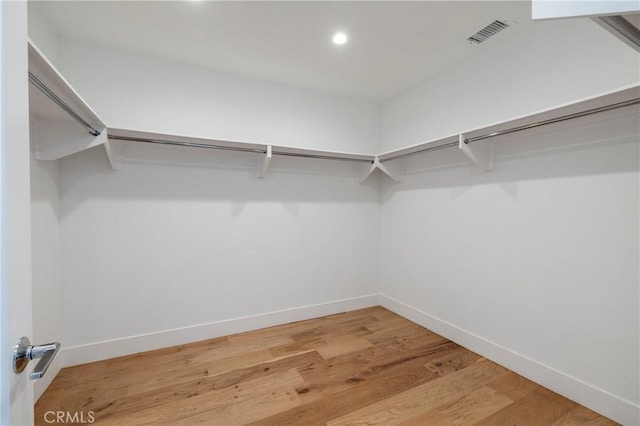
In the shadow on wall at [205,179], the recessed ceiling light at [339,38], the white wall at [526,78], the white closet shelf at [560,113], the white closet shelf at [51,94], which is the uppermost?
the recessed ceiling light at [339,38]

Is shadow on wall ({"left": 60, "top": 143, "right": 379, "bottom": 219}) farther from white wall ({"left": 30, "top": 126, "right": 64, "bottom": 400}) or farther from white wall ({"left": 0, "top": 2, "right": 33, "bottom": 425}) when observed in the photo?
white wall ({"left": 0, "top": 2, "right": 33, "bottom": 425})

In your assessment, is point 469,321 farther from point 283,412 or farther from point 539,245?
point 283,412

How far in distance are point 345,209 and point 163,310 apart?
79.4 inches

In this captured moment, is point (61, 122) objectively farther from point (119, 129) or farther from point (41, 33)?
point (41, 33)

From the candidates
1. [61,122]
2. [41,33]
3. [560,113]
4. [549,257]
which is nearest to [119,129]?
[61,122]

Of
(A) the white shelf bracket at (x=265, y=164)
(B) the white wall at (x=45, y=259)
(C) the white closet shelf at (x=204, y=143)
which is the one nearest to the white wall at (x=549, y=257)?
(C) the white closet shelf at (x=204, y=143)

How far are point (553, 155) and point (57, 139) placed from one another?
3.25 metres

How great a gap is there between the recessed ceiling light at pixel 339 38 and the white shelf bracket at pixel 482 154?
3.86 feet

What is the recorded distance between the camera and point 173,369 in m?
2.05

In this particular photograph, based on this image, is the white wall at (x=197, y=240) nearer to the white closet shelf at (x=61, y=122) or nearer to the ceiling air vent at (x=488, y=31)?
the white closet shelf at (x=61, y=122)

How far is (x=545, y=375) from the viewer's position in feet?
6.08

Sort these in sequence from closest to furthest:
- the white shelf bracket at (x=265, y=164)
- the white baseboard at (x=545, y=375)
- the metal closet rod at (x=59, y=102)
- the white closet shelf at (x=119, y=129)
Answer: the metal closet rod at (x=59, y=102) → the white closet shelf at (x=119, y=129) → the white baseboard at (x=545, y=375) → the white shelf bracket at (x=265, y=164)

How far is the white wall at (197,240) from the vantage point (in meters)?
2.12

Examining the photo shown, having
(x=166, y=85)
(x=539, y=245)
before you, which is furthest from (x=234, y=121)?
(x=539, y=245)
